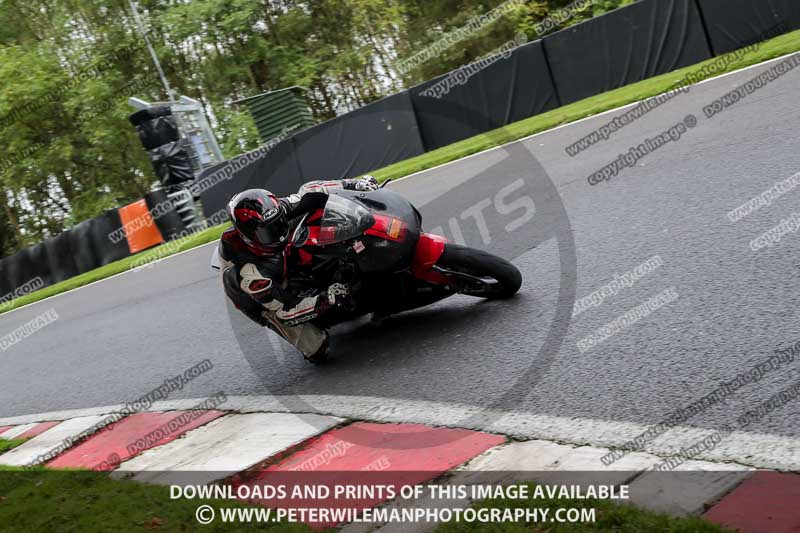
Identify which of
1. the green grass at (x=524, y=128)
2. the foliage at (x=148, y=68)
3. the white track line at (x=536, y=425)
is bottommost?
the white track line at (x=536, y=425)

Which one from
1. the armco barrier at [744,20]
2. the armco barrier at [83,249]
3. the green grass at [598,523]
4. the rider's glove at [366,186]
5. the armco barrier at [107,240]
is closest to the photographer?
the green grass at [598,523]

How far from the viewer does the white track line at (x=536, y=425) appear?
3.49 m

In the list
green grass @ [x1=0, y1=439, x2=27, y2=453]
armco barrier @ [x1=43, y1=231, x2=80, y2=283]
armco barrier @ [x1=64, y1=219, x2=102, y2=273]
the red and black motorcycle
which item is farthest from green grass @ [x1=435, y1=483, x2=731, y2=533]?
armco barrier @ [x1=43, y1=231, x2=80, y2=283]

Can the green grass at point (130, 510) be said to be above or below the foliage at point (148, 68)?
below

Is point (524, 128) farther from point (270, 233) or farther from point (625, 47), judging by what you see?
point (270, 233)

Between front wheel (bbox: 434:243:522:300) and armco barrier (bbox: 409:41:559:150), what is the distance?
38.1 ft

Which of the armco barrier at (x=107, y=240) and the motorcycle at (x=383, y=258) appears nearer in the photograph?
the motorcycle at (x=383, y=258)

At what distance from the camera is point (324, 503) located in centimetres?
413

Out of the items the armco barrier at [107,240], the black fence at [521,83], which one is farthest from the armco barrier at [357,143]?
the armco barrier at [107,240]

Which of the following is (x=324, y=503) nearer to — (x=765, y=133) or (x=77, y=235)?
(x=765, y=133)

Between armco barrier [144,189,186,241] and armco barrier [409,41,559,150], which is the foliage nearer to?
armco barrier [144,189,186,241]

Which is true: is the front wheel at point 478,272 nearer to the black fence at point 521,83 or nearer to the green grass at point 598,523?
the green grass at point 598,523

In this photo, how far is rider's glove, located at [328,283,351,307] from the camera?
6038mm

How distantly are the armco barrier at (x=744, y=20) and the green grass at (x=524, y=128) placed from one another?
1.50 feet
